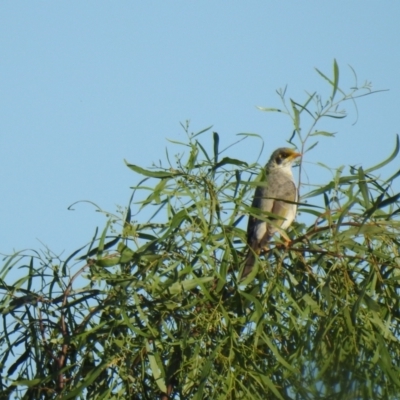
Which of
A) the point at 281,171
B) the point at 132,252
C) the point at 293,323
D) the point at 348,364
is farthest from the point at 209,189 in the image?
the point at 281,171

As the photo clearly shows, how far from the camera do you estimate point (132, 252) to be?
332 cm

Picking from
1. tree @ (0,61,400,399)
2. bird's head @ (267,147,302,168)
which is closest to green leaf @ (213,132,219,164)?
tree @ (0,61,400,399)

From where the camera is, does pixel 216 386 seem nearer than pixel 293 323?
Yes

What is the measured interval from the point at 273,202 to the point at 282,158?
155 centimetres

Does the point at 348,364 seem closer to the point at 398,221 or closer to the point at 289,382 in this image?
the point at 289,382

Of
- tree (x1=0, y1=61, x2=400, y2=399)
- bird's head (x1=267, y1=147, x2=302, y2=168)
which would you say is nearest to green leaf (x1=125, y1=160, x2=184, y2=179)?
tree (x1=0, y1=61, x2=400, y2=399)

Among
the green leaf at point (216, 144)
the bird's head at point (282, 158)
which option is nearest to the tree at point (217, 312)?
the green leaf at point (216, 144)

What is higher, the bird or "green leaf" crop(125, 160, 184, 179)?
the bird

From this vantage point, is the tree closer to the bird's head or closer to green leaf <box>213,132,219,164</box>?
green leaf <box>213,132,219,164</box>

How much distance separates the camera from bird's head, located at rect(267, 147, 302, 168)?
21.8 feet

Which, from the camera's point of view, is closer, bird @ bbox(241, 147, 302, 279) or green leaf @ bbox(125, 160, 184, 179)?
green leaf @ bbox(125, 160, 184, 179)

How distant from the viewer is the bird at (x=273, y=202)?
3.84 metres

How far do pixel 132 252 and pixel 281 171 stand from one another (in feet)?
10.7

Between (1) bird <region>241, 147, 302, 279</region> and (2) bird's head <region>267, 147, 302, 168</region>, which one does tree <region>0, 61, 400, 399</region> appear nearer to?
(1) bird <region>241, 147, 302, 279</region>
